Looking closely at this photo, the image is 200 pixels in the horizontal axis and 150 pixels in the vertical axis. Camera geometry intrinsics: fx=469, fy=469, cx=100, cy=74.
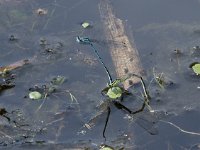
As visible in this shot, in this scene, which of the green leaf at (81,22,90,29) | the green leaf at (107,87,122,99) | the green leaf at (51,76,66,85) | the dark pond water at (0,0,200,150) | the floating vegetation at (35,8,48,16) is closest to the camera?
the dark pond water at (0,0,200,150)

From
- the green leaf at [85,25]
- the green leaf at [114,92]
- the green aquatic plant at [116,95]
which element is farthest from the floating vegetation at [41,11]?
the green leaf at [114,92]

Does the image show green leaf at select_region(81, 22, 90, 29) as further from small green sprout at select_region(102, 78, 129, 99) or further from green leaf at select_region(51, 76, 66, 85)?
small green sprout at select_region(102, 78, 129, 99)

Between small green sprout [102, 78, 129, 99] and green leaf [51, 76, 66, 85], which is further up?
small green sprout [102, 78, 129, 99]

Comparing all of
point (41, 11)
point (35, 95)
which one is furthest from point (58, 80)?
point (41, 11)

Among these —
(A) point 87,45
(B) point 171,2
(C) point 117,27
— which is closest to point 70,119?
(A) point 87,45

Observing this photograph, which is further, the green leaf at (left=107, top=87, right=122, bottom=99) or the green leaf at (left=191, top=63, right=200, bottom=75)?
the green leaf at (left=191, top=63, right=200, bottom=75)

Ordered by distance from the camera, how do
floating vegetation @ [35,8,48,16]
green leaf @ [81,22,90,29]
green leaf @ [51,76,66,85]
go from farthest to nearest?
floating vegetation @ [35,8,48,16] → green leaf @ [81,22,90,29] → green leaf @ [51,76,66,85]

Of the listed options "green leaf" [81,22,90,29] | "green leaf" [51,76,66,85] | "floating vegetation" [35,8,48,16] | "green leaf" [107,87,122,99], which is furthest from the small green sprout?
"floating vegetation" [35,8,48,16]
